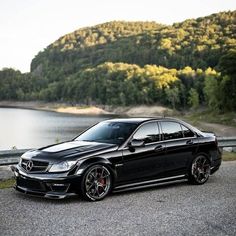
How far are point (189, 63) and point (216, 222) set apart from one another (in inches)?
7505

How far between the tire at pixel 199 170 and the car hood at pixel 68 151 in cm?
218

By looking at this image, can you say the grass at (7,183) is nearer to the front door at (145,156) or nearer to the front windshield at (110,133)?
the front windshield at (110,133)

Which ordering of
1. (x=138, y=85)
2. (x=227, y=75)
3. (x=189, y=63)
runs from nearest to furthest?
(x=227, y=75)
(x=138, y=85)
(x=189, y=63)

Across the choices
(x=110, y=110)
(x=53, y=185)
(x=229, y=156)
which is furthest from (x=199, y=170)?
(x=110, y=110)

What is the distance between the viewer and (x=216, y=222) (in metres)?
7.24

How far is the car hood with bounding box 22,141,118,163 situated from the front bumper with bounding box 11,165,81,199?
1.02 ft

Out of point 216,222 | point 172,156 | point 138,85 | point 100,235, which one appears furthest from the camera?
point 138,85

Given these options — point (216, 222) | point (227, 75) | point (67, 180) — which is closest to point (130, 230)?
point (216, 222)

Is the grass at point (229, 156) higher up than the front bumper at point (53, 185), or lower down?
lower down

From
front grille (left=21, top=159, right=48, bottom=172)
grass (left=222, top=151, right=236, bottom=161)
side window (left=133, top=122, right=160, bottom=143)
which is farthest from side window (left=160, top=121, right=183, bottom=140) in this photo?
grass (left=222, top=151, right=236, bottom=161)

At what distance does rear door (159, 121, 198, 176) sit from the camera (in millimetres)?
10141

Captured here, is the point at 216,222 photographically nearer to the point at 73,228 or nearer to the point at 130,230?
the point at 130,230

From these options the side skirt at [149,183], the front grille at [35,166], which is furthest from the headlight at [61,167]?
the side skirt at [149,183]

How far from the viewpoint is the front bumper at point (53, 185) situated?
845 cm
